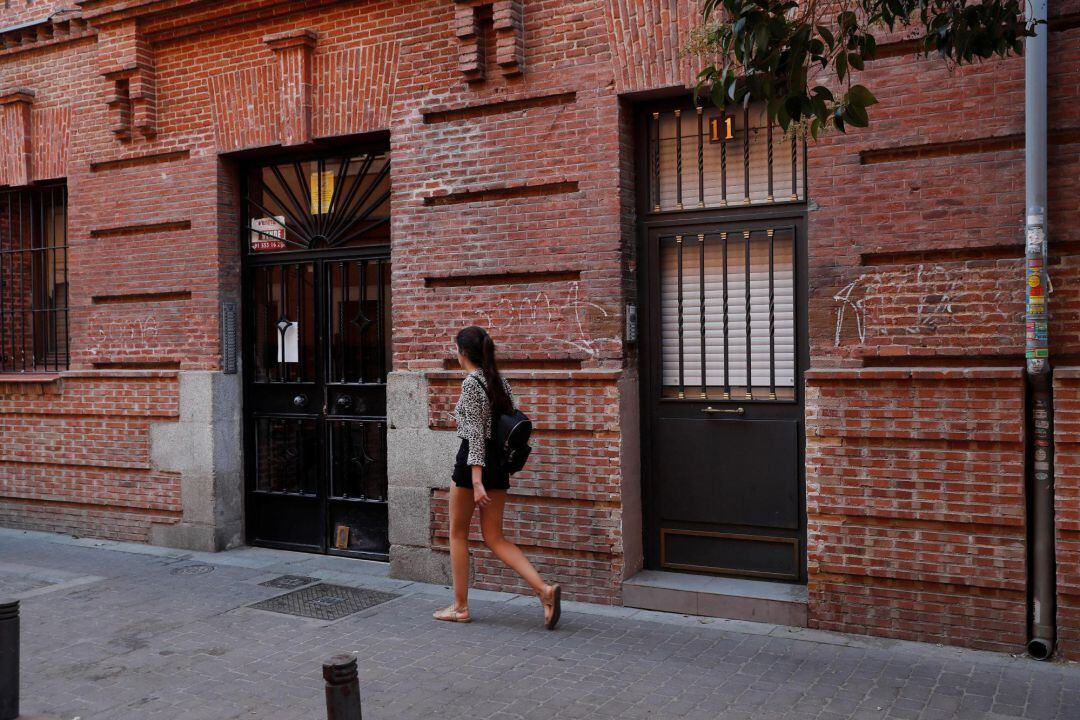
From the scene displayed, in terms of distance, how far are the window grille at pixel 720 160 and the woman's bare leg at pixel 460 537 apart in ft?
8.51

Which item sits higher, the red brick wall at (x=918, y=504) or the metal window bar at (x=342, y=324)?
the metal window bar at (x=342, y=324)

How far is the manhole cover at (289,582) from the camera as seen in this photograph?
785 cm

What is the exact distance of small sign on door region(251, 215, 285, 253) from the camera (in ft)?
30.2

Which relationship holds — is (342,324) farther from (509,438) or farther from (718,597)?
(718,597)

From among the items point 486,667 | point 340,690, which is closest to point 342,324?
point 486,667

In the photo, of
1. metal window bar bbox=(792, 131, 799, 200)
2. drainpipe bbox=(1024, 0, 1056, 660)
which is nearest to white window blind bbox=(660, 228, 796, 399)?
metal window bar bbox=(792, 131, 799, 200)

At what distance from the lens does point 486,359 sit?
6395 millimetres

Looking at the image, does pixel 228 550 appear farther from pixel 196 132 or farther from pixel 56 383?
pixel 196 132

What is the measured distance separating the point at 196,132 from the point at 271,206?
968 millimetres

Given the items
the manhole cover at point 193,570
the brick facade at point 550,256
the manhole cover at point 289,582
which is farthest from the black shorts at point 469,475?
A: the manhole cover at point 193,570

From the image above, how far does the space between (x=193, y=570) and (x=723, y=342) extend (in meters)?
4.96

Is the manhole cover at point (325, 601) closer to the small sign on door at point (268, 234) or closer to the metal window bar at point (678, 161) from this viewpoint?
the small sign on door at point (268, 234)

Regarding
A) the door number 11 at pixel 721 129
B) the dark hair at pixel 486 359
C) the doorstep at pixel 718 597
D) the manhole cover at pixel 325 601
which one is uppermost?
the door number 11 at pixel 721 129

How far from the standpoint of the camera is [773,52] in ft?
14.9
